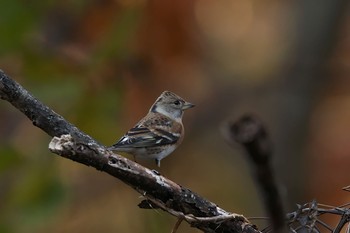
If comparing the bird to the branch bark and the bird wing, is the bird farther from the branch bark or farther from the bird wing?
the branch bark

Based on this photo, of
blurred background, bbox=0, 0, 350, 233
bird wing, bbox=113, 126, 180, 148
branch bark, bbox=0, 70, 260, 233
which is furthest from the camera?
blurred background, bbox=0, 0, 350, 233

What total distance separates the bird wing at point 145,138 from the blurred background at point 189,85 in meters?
1.49

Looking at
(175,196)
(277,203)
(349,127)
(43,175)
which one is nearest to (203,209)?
(175,196)

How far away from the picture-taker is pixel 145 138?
3871 millimetres

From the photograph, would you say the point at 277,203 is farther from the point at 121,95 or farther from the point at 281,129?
the point at 281,129

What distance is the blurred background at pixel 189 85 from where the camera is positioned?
5.63 m

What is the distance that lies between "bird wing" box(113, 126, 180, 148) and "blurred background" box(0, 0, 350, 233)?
1.49 m

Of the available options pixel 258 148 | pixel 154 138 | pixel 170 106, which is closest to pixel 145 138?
pixel 154 138

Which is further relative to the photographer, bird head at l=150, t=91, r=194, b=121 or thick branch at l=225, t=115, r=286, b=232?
bird head at l=150, t=91, r=194, b=121

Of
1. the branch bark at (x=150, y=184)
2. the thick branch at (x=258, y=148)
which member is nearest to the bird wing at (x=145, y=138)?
the branch bark at (x=150, y=184)

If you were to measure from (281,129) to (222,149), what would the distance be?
0.94 meters

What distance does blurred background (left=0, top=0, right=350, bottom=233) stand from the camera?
563cm

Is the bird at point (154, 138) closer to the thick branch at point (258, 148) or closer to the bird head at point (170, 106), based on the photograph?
the bird head at point (170, 106)

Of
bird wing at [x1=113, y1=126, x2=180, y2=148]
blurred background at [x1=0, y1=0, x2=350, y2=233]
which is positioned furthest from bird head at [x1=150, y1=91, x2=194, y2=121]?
blurred background at [x1=0, y1=0, x2=350, y2=233]
